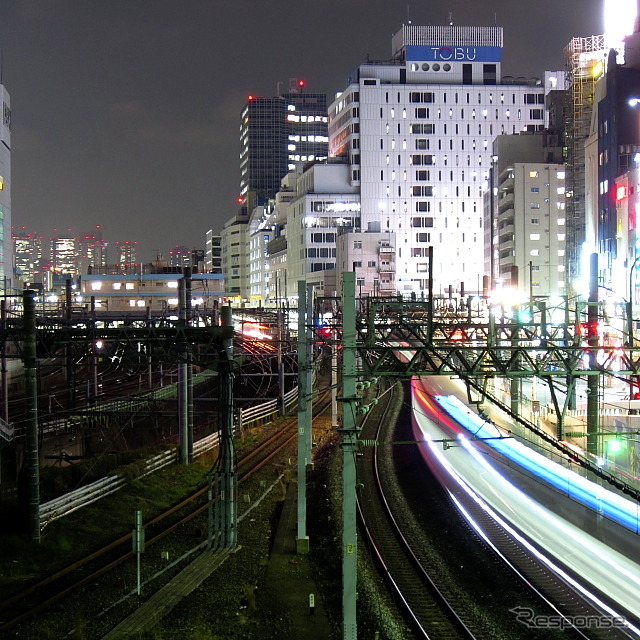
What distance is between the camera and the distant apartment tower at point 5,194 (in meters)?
52.2

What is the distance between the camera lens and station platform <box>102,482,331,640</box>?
9648 millimetres

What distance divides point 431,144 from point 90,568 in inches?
2738

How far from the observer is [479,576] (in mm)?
11531

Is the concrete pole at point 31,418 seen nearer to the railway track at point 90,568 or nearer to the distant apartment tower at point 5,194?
the railway track at point 90,568

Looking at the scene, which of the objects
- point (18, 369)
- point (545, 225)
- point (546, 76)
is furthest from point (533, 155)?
point (18, 369)

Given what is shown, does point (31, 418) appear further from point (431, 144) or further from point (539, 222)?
point (431, 144)

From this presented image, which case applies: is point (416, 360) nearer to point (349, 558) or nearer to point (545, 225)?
point (349, 558)

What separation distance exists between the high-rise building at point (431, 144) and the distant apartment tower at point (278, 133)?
69.9 meters

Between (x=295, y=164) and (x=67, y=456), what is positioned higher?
(x=295, y=164)

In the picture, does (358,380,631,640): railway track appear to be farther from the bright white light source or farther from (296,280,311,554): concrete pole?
the bright white light source

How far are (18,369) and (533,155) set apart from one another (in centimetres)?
4684

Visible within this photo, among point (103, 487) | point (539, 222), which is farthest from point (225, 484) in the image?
point (539, 222)

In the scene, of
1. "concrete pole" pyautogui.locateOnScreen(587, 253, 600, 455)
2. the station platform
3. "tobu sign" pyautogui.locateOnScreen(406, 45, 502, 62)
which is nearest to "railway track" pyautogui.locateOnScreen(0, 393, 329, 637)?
the station platform

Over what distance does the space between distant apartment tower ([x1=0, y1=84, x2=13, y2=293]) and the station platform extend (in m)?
44.8
